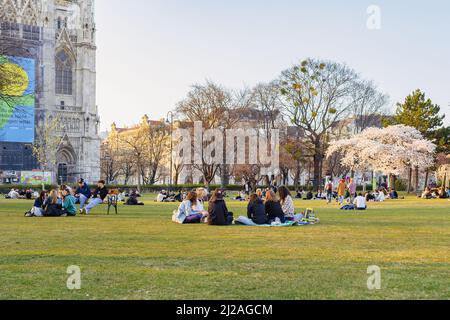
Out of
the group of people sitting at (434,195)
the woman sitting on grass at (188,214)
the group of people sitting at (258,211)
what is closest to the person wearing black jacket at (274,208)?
the group of people sitting at (258,211)

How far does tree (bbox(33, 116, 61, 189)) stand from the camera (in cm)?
7350

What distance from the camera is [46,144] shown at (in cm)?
7506

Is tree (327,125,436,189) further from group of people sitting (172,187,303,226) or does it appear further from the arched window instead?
group of people sitting (172,187,303,226)

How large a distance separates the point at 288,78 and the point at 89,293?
54.8m

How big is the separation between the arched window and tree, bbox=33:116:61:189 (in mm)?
7247

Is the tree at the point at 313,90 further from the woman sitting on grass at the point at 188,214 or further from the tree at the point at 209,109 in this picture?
the woman sitting on grass at the point at 188,214

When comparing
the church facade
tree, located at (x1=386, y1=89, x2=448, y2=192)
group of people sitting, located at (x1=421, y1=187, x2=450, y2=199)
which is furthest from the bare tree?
the church facade

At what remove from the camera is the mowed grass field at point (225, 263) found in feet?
23.6

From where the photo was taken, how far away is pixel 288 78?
60.4 meters

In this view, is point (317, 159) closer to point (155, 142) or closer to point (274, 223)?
point (155, 142)

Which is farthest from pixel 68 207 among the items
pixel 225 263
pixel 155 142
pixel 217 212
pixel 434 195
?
pixel 155 142

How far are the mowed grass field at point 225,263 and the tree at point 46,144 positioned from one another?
59929 mm
